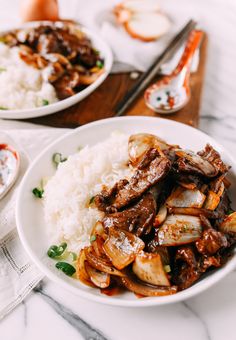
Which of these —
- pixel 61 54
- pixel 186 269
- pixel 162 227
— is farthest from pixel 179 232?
pixel 61 54

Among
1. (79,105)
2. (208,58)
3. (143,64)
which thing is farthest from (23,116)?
(208,58)

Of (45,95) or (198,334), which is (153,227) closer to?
(198,334)

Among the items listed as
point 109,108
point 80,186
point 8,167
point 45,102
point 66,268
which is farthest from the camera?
point 109,108

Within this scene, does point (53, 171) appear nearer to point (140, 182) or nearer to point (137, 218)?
point (140, 182)

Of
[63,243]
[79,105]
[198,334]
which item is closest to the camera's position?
[198,334]

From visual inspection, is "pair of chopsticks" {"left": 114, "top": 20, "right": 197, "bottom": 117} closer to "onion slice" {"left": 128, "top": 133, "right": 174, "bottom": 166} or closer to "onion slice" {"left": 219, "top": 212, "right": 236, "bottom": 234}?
"onion slice" {"left": 128, "top": 133, "right": 174, "bottom": 166}

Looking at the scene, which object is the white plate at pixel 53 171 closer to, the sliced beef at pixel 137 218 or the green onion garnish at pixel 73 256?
the green onion garnish at pixel 73 256
